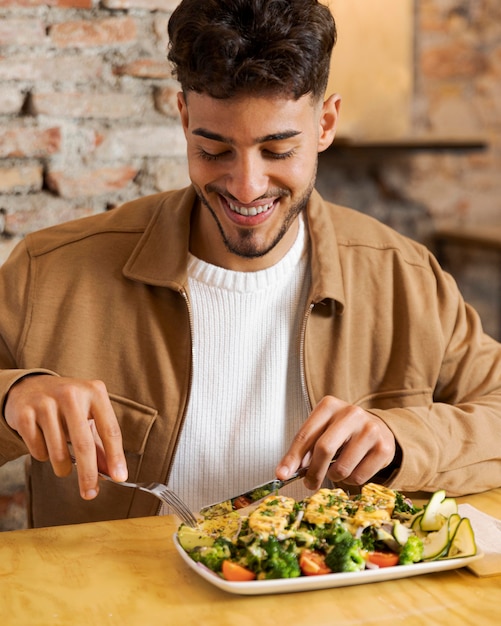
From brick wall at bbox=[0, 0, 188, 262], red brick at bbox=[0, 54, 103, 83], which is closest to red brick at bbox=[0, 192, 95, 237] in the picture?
brick wall at bbox=[0, 0, 188, 262]

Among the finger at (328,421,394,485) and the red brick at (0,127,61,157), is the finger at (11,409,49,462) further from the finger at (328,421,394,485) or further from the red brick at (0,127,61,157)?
the red brick at (0,127,61,157)

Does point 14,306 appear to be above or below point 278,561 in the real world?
above

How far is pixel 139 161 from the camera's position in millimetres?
1995

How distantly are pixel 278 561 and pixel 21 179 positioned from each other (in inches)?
47.3

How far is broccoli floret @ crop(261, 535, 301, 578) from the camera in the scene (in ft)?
3.22

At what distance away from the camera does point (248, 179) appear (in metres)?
1.39

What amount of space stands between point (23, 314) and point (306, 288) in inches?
20.5

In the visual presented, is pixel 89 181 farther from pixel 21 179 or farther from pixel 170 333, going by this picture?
pixel 170 333

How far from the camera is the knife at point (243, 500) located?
1189mm

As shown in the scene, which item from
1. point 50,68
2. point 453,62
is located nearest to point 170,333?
point 50,68

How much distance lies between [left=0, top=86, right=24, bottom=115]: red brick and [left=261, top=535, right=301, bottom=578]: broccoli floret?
48.0 inches

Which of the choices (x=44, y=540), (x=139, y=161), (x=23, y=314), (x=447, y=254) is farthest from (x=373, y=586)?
(x=447, y=254)

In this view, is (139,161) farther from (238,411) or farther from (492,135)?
(492,135)

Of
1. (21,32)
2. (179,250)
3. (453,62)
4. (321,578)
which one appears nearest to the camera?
(321,578)
